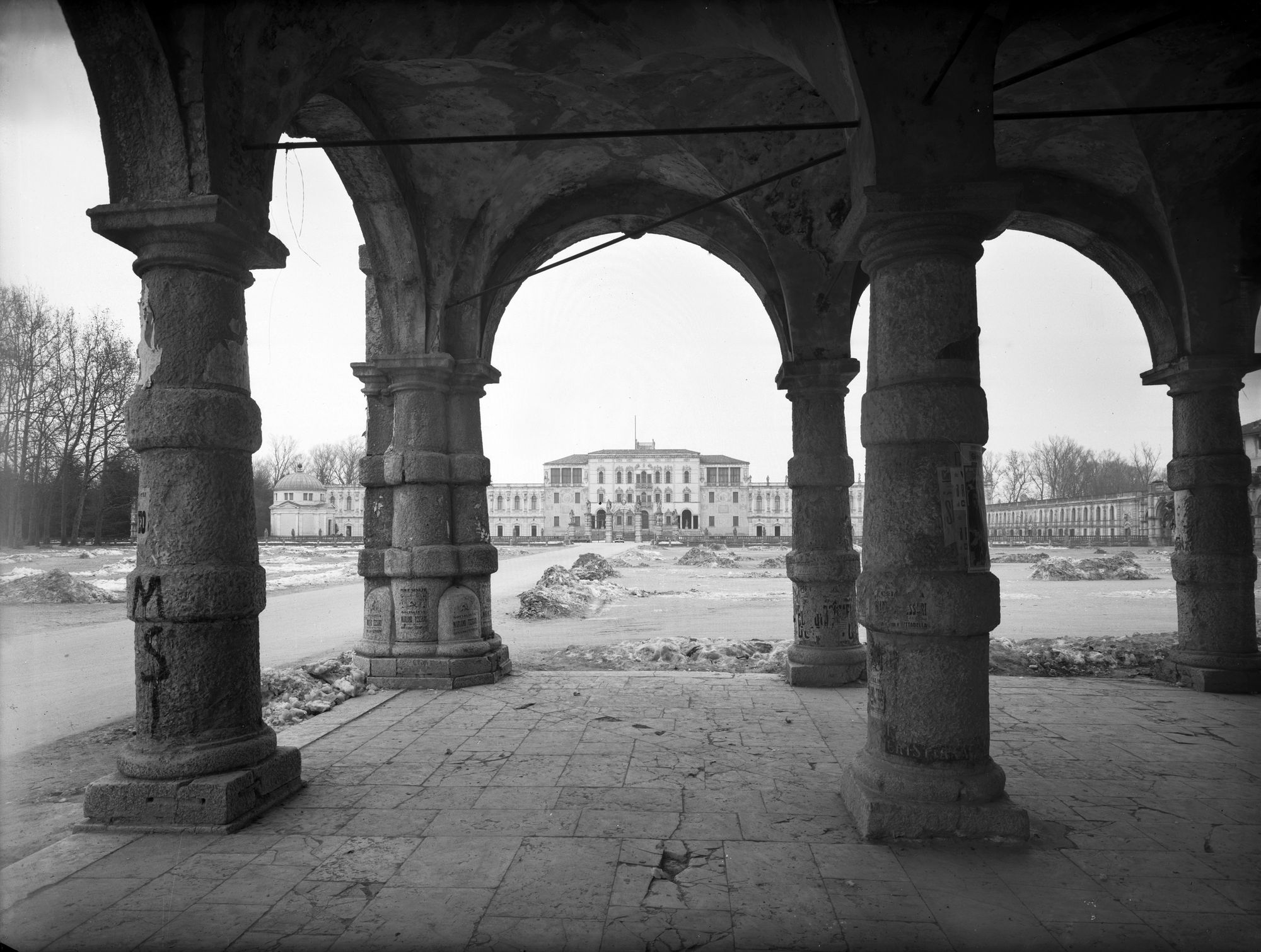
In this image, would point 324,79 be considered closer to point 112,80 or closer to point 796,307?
point 112,80

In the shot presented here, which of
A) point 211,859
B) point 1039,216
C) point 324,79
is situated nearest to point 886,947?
point 211,859

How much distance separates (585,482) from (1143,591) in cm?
7382

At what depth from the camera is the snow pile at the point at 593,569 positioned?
2314 cm

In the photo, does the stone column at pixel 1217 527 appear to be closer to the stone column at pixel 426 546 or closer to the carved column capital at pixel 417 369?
the stone column at pixel 426 546

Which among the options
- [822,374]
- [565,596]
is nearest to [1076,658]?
[822,374]

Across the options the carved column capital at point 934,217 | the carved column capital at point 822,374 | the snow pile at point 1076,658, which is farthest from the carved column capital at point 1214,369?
the carved column capital at point 934,217

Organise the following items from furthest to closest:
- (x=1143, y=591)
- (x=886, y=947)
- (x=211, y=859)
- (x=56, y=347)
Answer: (x=1143, y=591) < (x=56, y=347) < (x=211, y=859) < (x=886, y=947)

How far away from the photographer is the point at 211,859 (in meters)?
3.47

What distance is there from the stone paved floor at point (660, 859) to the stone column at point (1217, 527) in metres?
1.80

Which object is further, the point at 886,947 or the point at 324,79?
the point at 324,79

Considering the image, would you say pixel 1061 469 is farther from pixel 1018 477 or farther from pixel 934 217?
pixel 934 217

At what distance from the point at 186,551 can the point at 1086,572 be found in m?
25.3

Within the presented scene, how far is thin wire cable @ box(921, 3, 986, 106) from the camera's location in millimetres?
3246

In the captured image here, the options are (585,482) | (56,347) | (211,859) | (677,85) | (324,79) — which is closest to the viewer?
(211,859)
